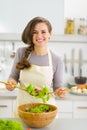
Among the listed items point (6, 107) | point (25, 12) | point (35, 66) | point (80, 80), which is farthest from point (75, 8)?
A: point (6, 107)

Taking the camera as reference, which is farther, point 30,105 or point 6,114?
point 6,114

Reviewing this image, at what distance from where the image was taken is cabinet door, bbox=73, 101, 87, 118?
253 centimetres

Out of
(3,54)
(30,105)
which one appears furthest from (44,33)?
(3,54)

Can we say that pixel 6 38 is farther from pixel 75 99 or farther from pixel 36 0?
pixel 75 99

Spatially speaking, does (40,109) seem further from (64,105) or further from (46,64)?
(64,105)

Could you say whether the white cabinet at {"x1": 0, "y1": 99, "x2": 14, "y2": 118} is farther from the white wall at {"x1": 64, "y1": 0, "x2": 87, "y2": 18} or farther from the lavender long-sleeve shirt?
the white wall at {"x1": 64, "y1": 0, "x2": 87, "y2": 18}

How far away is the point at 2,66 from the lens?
9.80 feet

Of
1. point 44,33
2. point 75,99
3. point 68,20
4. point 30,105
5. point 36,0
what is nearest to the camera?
point 30,105

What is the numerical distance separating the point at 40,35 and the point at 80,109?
986mm

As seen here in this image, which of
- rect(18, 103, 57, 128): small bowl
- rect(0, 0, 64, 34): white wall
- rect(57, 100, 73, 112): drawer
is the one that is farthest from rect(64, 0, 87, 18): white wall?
rect(18, 103, 57, 128): small bowl

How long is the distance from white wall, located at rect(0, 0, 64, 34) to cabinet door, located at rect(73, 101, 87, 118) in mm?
785

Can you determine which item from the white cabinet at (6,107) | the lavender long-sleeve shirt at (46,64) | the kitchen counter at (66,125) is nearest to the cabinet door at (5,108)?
the white cabinet at (6,107)

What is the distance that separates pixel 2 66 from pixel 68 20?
0.85 meters

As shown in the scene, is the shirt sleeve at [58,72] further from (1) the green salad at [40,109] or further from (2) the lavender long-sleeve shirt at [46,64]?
(1) the green salad at [40,109]
